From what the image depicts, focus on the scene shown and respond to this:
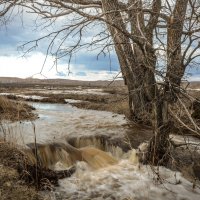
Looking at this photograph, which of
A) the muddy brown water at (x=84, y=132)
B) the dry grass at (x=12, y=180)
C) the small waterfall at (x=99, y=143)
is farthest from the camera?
the muddy brown water at (x=84, y=132)

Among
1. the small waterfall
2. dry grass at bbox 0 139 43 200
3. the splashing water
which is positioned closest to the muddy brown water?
the small waterfall

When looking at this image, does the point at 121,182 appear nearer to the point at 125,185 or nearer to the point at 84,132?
the point at 125,185

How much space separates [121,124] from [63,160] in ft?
17.3

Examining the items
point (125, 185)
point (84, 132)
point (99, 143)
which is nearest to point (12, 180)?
point (125, 185)

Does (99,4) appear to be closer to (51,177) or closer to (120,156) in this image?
(120,156)

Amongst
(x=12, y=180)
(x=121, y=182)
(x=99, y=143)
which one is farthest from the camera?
(x=99, y=143)

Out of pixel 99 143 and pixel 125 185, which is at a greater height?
pixel 99 143

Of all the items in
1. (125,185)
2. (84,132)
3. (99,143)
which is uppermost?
(84,132)

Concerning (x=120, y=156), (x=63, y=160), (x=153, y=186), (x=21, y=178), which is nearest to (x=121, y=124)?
(x=120, y=156)

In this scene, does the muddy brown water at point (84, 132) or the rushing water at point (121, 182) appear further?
the muddy brown water at point (84, 132)

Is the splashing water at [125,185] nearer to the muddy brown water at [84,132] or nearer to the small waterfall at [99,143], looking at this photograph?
the muddy brown water at [84,132]

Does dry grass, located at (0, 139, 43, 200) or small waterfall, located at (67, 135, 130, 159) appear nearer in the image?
dry grass, located at (0, 139, 43, 200)

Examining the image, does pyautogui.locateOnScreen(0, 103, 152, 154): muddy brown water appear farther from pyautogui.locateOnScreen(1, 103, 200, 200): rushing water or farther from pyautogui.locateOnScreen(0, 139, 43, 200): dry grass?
pyautogui.locateOnScreen(0, 139, 43, 200): dry grass

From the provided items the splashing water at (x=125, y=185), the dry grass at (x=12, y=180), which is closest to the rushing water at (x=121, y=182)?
the splashing water at (x=125, y=185)
